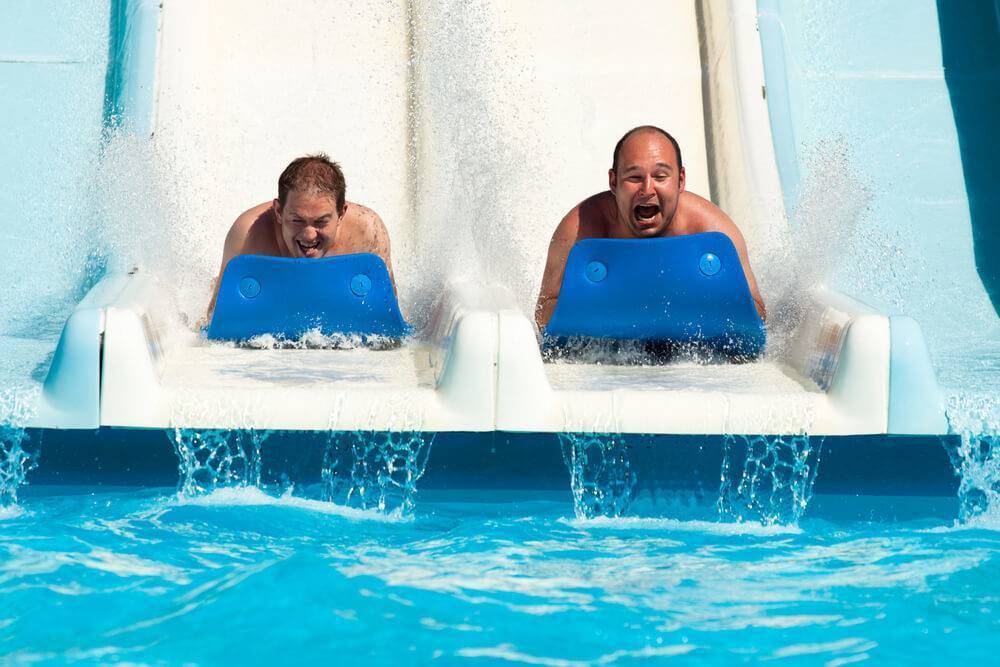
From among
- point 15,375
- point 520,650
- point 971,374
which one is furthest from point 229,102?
point 520,650

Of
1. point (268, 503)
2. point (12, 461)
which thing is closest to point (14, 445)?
point (12, 461)

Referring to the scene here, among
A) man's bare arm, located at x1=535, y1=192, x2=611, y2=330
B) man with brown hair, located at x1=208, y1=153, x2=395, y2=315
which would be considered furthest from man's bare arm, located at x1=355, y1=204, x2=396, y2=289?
man's bare arm, located at x1=535, y1=192, x2=611, y2=330

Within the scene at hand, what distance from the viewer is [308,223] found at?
341 centimetres

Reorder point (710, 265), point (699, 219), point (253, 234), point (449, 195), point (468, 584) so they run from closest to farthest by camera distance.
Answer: point (468, 584), point (710, 265), point (699, 219), point (253, 234), point (449, 195)

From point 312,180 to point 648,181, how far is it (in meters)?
0.88

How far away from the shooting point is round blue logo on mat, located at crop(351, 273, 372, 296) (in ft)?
10.7

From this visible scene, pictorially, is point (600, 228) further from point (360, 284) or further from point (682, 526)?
point (682, 526)

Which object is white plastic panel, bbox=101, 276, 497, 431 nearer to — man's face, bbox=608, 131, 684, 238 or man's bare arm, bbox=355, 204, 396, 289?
man's face, bbox=608, 131, 684, 238

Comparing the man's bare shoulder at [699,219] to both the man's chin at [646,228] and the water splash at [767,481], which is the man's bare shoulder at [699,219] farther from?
the water splash at [767,481]

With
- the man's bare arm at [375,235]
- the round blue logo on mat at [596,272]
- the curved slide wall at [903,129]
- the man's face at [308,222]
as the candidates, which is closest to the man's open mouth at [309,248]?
the man's face at [308,222]

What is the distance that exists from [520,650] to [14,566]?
0.97 metres

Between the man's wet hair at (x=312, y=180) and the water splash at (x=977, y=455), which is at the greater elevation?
the man's wet hair at (x=312, y=180)

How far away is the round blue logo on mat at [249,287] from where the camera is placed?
3.28 m

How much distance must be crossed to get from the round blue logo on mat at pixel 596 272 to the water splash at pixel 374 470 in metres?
0.63
